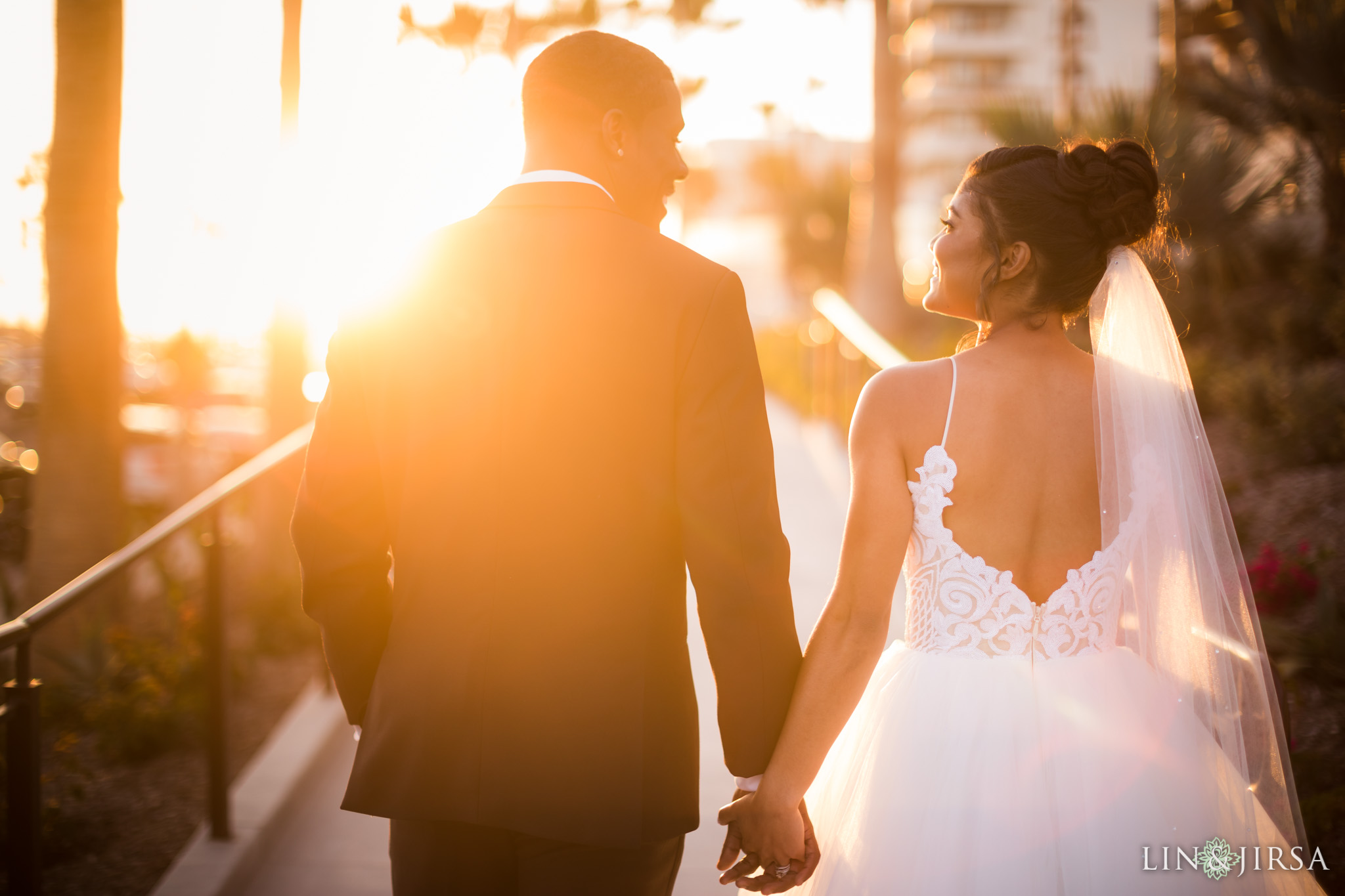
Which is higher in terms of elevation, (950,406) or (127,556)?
(950,406)

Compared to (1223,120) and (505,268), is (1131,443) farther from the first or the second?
(1223,120)

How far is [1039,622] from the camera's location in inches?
Result: 73.8

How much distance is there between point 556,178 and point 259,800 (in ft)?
7.83

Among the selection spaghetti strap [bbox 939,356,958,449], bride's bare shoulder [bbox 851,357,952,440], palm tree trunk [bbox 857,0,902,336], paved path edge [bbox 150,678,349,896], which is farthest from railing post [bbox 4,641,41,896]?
palm tree trunk [bbox 857,0,902,336]

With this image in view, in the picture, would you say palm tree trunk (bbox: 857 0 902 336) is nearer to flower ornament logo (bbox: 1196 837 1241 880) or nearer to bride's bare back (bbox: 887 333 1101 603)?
bride's bare back (bbox: 887 333 1101 603)

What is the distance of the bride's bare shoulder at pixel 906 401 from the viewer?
1.80m

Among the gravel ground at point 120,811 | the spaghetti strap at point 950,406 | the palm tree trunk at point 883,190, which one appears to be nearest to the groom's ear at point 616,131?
the spaghetti strap at point 950,406

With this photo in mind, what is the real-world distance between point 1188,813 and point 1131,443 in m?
0.66

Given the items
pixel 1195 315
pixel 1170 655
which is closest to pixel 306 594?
pixel 1170 655

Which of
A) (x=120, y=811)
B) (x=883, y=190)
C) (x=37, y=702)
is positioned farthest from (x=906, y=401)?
(x=883, y=190)

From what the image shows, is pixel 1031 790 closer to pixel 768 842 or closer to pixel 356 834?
pixel 768 842

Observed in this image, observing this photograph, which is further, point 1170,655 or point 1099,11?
point 1099,11

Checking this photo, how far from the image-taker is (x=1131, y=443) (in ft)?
6.01

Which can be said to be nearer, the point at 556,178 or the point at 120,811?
the point at 556,178
